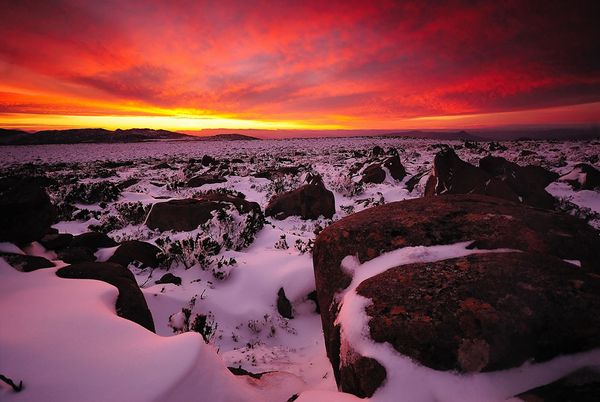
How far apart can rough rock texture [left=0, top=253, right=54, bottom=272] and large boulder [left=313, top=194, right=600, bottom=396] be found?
9.69ft

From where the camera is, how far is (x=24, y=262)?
349cm

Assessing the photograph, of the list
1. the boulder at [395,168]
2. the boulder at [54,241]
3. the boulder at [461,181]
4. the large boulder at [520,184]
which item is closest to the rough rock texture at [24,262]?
the boulder at [54,241]

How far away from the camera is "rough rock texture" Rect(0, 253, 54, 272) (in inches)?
135

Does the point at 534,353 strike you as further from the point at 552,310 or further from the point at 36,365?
the point at 36,365

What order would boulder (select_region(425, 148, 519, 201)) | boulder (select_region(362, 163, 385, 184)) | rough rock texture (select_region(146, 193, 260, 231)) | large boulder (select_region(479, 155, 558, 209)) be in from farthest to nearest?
boulder (select_region(362, 163, 385, 184)) < large boulder (select_region(479, 155, 558, 209)) < rough rock texture (select_region(146, 193, 260, 231)) < boulder (select_region(425, 148, 519, 201))

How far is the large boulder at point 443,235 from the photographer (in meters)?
2.75

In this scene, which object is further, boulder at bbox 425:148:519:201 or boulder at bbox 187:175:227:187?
boulder at bbox 187:175:227:187

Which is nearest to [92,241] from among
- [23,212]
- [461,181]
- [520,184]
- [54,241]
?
[54,241]

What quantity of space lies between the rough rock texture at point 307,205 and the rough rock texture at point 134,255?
164 inches

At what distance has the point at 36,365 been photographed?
1.93 m

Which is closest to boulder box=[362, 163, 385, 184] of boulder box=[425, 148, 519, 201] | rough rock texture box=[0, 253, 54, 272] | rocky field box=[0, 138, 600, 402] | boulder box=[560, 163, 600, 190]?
boulder box=[425, 148, 519, 201]

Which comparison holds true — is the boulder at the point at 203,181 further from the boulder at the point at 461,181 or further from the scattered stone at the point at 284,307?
the scattered stone at the point at 284,307

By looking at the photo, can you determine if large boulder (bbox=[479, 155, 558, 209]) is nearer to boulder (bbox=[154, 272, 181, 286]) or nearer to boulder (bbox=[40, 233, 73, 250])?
boulder (bbox=[154, 272, 181, 286])

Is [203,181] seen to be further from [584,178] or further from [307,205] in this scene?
[584,178]
